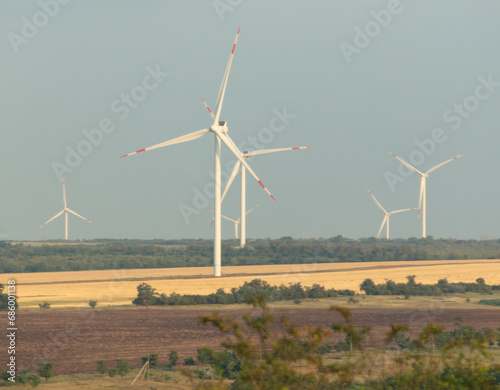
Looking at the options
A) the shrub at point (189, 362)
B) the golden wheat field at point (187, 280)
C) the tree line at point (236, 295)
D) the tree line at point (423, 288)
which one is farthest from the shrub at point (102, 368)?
the tree line at point (423, 288)

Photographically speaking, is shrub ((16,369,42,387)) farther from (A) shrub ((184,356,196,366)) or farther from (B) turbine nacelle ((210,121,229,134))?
(B) turbine nacelle ((210,121,229,134))

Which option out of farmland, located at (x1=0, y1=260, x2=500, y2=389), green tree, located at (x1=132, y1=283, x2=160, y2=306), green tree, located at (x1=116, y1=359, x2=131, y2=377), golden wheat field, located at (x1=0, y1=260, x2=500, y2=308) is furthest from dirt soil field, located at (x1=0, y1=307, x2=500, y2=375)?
golden wheat field, located at (x1=0, y1=260, x2=500, y2=308)

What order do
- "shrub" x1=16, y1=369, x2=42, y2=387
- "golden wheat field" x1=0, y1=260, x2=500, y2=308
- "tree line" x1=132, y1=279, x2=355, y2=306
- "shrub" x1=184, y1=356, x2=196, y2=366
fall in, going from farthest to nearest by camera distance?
"golden wheat field" x1=0, y1=260, x2=500, y2=308, "tree line" x1=132, y1=279, x2=355, y2=306, "shrub" x1=184, y1=356, x2=196, y2=366, "shrub" x1=16, y1=369, x2=42, y2=387

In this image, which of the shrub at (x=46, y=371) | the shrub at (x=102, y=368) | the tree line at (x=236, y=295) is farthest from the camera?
the tree line at (x=236, y=295)

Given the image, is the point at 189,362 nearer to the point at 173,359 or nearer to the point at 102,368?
the point at 173,359

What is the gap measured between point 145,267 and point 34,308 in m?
70.5

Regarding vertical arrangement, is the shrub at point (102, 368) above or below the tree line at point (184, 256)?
below

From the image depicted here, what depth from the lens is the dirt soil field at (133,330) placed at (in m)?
46.8

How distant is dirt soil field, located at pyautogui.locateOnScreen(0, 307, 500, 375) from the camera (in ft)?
154

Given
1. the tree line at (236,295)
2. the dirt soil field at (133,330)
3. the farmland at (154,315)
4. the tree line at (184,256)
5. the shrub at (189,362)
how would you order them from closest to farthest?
the shrub at (189,362) → the dirt soil field at (133,330) → the farmland at (154,315) → the tree line at (236,295) → the tree line at (184,256)

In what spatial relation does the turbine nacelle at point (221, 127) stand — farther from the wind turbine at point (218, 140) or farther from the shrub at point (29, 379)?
the shrub at point (29, 379)

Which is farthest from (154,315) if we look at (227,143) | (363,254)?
(363,254)

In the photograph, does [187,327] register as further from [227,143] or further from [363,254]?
[363,254]

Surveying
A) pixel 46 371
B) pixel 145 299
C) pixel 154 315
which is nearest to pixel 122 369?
pixel 46 371
